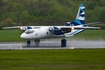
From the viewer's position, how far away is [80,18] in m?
50.8

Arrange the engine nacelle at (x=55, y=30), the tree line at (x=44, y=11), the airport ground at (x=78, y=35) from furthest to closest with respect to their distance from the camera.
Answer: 1. the tree line at (x=44, y=11)
2. the airport ground at (x=78, y=35)
3. the engine nacelle at (x=55, y=30)

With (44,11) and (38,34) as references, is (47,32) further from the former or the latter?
(44,11)

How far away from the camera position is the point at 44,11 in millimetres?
74125

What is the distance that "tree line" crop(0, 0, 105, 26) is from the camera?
69562mm

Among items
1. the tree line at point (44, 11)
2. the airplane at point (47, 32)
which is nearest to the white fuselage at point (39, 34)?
the airplane at point (47, 32)

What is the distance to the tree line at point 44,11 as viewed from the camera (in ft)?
228
